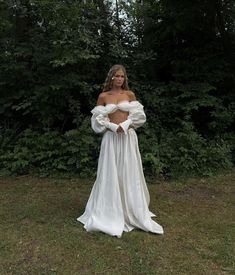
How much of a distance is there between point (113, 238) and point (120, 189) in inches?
24.8

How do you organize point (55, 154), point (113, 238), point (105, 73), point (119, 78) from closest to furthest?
point (113, 238) → point (119, 78) → point (55, 154) → point (105, 73)

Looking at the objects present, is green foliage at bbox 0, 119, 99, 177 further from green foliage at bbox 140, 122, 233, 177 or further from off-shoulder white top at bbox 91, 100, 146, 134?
off-shoulder white top at bbox 91, 100, 146, 134

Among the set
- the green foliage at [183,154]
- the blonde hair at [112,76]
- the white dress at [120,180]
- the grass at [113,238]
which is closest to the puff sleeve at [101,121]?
the white dress at [120,180]

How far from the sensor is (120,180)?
18.1 ft

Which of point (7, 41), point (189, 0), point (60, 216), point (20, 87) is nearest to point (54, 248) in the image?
point (60, 216)

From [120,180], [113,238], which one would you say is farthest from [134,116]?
[113,238]

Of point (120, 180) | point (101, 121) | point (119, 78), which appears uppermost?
point (119, 78)

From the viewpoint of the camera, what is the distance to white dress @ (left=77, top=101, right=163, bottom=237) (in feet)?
17.9

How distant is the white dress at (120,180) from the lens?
5441 millimetres

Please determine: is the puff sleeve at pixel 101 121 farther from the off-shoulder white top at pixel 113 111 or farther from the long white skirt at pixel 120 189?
the long white skirt at pixel 120 189

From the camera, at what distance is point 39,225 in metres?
5.67

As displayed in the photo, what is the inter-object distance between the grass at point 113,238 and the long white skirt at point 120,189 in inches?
7.8

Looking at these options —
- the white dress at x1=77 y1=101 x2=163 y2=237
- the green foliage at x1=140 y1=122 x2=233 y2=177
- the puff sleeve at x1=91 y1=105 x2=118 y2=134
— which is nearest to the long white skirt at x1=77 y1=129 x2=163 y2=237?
the white dress at x1=77 y1=101 x2=163 y2=237

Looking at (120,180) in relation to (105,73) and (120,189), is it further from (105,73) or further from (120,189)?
(105,73)
